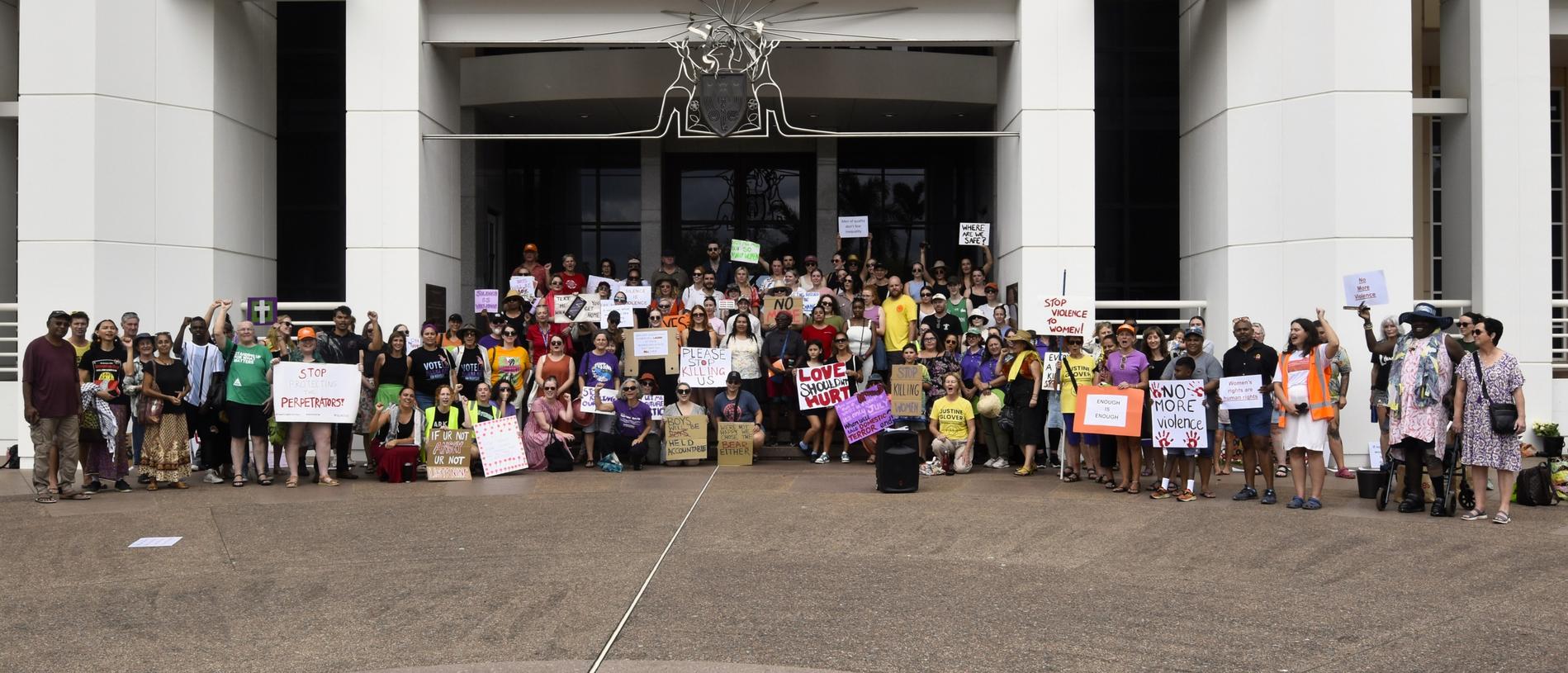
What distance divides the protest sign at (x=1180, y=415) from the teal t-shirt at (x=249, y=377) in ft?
29.8

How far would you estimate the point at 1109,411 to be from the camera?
41.9 feet

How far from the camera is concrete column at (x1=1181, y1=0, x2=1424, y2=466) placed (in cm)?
1540

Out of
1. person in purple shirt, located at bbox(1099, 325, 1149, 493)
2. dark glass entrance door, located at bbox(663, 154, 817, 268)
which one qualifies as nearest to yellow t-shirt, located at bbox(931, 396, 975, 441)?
person in purple shirt, located at bbox(1099, 325, 1149, 493)

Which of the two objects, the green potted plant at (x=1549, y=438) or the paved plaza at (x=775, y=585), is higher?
the green potted plant at (x=1549, y=438)

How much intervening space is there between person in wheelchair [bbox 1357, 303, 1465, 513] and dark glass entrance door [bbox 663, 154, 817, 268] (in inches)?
534

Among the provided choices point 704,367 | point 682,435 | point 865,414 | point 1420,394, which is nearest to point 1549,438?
point 1420,394

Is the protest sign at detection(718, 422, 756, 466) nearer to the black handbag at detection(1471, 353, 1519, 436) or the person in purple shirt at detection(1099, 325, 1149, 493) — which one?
the person in purple shirt at detection(1099, 325, 1149, 493)

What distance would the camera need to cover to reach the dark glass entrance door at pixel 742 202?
78.4ft

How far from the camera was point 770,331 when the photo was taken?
15703 millimetres

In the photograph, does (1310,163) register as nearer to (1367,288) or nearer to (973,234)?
(1367,288)

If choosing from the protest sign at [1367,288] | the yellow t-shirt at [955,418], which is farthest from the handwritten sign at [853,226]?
the protest sign at [1367,288]

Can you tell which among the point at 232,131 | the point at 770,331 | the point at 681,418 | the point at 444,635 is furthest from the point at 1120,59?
the point at 444,635

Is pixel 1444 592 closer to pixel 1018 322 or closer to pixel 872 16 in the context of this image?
pixel 1018 322

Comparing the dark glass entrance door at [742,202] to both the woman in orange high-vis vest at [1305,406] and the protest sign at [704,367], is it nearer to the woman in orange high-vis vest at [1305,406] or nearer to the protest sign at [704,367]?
the protest sign at [704,367]
